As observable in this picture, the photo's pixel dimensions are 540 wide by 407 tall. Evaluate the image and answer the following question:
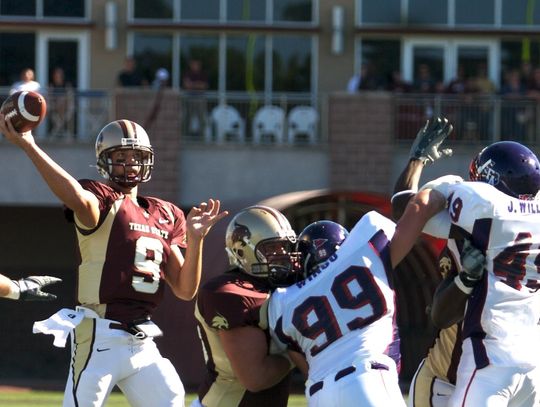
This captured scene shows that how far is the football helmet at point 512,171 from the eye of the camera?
5.81 metres

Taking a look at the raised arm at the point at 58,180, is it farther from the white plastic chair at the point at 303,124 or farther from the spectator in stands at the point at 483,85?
the spectator in stands at the point at 483,85

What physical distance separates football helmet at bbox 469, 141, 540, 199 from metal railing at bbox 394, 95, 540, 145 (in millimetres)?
13908

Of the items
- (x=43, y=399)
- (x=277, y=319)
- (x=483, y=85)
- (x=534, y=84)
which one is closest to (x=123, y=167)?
(x=277, y=319)

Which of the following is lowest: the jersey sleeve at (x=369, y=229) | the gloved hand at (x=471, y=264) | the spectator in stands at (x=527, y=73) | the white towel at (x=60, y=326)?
the white towel at (x=60, y=326)

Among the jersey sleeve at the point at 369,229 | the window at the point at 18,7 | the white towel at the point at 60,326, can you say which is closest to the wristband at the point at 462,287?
the jersey sleeve at the point at 369,229

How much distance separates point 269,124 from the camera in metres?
20.0

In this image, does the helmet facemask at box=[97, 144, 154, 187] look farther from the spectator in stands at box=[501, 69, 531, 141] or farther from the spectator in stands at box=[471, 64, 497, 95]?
the spectator in stands at box=[471, 64, 497, 95]

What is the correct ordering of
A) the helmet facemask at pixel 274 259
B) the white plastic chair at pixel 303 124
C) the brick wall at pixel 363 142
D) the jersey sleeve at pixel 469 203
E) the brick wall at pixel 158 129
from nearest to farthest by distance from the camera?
the helmet facemask at pixel 274 259 → the jersey sleeve at pixel 469 203 → the brick wall at pixel 158 129 → the brick wall at pixel 363 142 → the white plastic chair at pixel 303 124

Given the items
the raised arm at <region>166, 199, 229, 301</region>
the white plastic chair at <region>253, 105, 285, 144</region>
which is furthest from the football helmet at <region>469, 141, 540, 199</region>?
the white plastic chair at <region>253, 105, 285, 144</region>

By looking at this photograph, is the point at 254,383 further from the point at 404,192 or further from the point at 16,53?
the point at 16,53

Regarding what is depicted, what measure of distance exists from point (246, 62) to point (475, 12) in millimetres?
4131

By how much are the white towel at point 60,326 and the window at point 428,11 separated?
16.8 metres

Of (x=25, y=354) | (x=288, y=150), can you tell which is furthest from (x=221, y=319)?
(x=288, y=150)

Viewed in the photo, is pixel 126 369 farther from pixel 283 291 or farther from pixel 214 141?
pixel 214 141
